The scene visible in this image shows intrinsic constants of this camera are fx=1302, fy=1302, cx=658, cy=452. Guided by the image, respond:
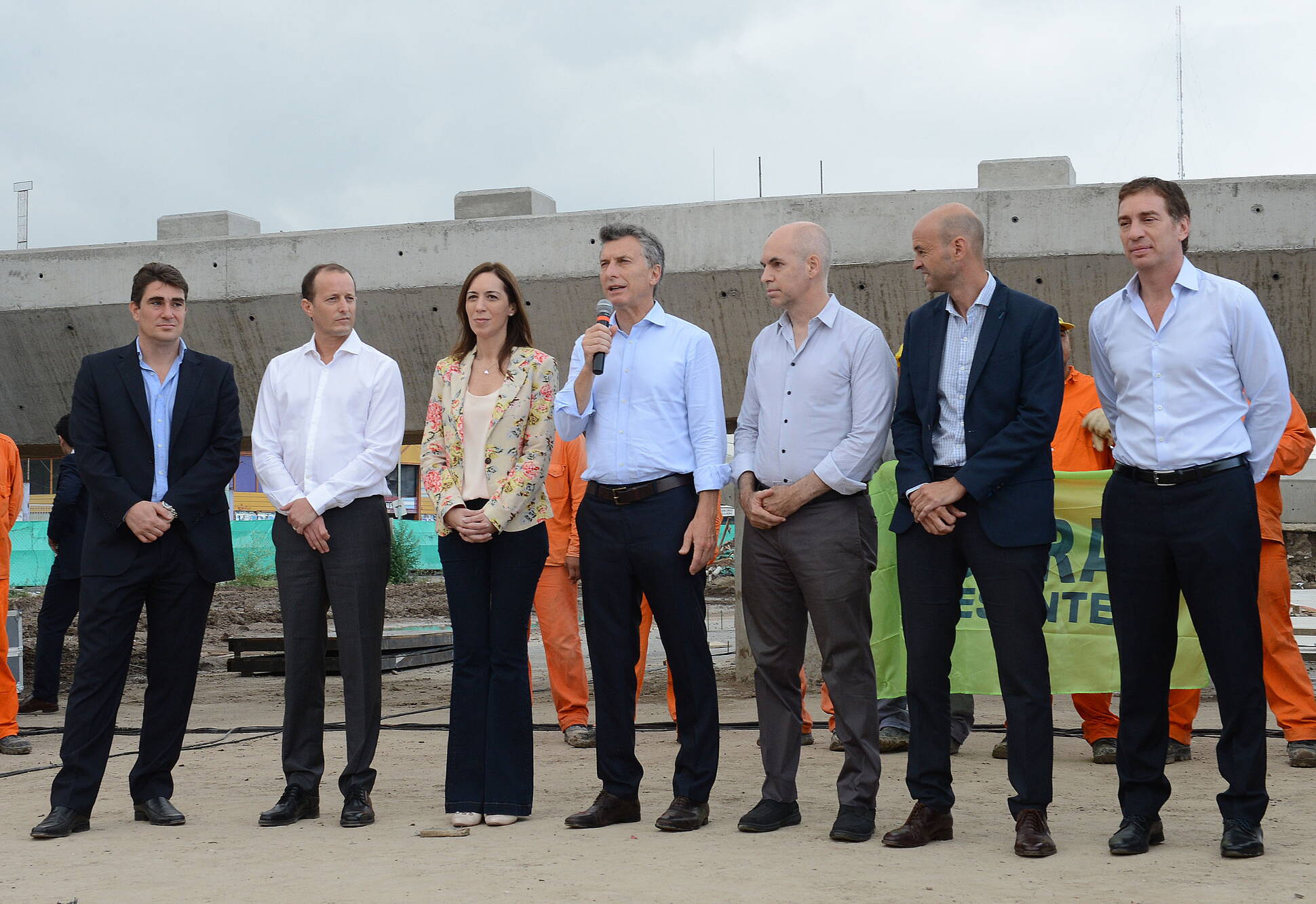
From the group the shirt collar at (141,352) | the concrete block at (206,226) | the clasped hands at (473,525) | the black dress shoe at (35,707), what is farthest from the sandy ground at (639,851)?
the concrete block at (206,226)

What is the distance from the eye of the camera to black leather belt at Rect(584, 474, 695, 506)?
4754 millimetres

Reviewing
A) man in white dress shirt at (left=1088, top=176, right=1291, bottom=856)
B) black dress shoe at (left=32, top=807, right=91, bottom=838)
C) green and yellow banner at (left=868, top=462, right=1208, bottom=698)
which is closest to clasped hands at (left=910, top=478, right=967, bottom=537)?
man in white dress shirt at (left=1088, top=176, right=1291, bottom=856)

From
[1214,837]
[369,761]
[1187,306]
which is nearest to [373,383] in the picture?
[369,761]

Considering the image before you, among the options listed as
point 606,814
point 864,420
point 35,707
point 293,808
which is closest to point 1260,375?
point 864,420

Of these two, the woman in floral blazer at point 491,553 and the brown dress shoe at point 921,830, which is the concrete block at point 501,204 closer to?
the woman in floral blazer at point 491,553

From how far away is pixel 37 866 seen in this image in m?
4.24

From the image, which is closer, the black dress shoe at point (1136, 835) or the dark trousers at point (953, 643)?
the black dress shoe at point (1136, 835)

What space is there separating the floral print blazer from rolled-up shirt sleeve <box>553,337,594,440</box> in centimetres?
5

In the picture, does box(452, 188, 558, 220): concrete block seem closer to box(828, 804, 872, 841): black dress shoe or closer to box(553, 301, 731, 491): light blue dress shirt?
box(553, 301, 731, 491): light blue dress shirt

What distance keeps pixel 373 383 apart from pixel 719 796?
217 centimetres

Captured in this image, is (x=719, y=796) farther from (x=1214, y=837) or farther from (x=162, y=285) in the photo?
(x=162, y=285)

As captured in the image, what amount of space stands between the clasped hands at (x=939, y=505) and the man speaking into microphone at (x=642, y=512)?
28.4 inches

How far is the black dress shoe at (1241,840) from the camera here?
402cm

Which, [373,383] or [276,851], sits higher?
[373,383]
